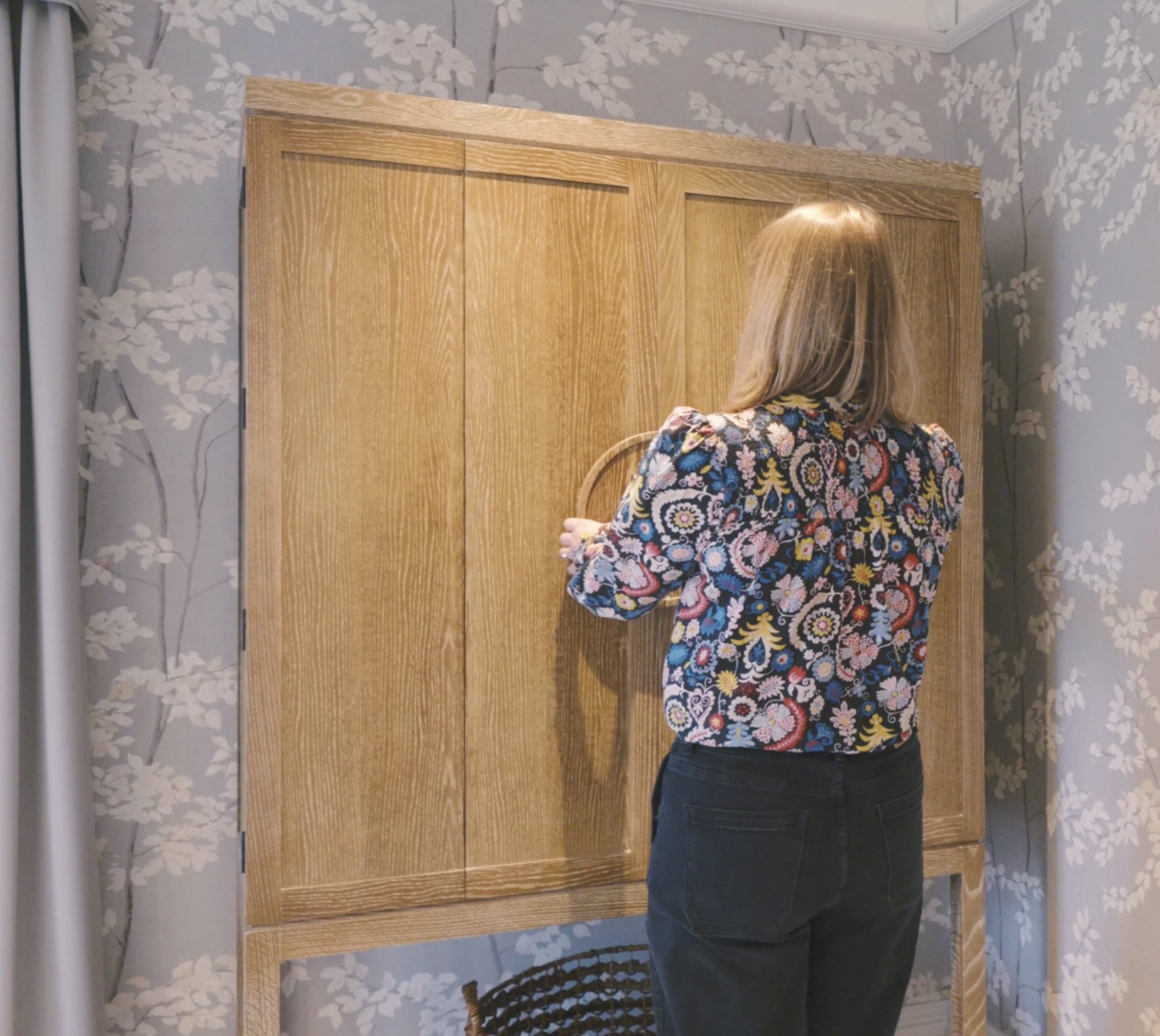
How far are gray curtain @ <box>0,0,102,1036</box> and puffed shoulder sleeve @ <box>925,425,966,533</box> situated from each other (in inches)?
52.7

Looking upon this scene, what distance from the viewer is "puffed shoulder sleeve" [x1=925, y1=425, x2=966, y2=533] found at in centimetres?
133

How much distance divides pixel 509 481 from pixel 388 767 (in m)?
0.47

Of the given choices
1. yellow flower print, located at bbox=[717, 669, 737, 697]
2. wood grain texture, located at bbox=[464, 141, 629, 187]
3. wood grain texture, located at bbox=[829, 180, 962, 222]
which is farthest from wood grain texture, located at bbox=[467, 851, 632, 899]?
wood grain texture, located at bbox=[829, 180, 962, 222]

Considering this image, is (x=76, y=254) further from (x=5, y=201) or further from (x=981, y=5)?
(x=981, y=5)

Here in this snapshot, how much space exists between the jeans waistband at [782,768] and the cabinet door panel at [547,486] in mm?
318

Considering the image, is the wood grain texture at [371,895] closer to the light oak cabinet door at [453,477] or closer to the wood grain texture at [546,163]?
the light oak cabinet door at [453,477]

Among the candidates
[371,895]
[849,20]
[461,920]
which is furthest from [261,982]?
[849,20]

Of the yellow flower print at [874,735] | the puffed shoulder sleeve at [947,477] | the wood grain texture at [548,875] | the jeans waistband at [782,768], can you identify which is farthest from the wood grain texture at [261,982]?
the puffed shoulder sleeve at [947,477]

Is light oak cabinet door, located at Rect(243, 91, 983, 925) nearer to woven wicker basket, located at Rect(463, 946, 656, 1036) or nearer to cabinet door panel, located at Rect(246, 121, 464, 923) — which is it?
cabinet door panel, located at Rect(246, 121, 464, 923)

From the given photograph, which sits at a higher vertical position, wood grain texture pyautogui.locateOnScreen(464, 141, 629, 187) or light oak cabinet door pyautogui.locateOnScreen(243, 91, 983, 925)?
wood grain texture pyautogui.locateOnScreen(464, 141, 629, 187)

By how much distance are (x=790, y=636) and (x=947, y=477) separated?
36 cm

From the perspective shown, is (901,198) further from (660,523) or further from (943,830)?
(943,830)

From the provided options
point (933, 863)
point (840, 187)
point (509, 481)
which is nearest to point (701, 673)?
point (509, 481)

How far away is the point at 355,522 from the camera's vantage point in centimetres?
141
